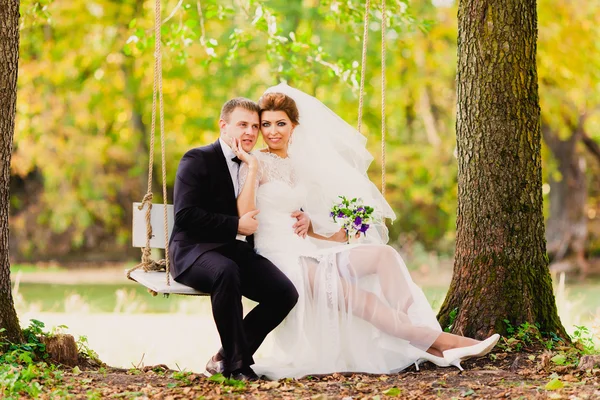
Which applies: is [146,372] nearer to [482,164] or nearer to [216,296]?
[216,296]

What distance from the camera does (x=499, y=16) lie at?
4227mm

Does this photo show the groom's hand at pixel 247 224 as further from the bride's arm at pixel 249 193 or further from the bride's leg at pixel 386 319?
the bride's leg at pixel 386 319

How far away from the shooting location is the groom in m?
3.75

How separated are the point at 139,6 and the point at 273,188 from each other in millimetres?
9360

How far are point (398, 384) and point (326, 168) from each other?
4.50 feet

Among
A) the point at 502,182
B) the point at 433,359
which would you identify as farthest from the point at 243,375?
the point at 502,182

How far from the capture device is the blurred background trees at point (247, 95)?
12398mm

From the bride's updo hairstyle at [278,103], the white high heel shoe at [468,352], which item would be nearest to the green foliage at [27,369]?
the bride's updo hairstyle at [278,103]

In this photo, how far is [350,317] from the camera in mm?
3959

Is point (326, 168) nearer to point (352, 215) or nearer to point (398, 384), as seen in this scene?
point (352, 215)

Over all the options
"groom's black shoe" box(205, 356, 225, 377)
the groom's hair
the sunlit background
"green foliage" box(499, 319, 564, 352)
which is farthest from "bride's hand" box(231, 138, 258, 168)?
the sunlit background

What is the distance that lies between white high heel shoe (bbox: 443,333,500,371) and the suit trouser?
0.84 metres

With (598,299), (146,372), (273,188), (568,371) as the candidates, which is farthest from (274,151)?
(598,299)

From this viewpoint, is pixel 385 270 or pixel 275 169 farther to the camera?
pixel 275 169
